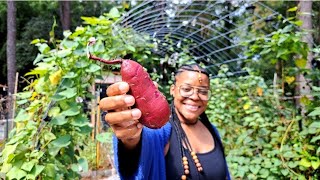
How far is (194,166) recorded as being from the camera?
1352mm

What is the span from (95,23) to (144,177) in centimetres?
126

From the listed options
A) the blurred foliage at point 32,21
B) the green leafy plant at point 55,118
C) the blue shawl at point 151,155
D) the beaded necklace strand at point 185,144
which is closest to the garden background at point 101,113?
the green leafy plant at point 55,118

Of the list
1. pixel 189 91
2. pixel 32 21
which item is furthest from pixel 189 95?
pixel 32 21

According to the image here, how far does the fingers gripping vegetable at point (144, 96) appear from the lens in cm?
79

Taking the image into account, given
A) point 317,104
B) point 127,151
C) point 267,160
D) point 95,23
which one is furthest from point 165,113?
point 267,160

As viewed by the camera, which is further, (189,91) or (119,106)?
(189,91)

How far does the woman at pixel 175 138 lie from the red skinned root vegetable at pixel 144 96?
0.9 inches

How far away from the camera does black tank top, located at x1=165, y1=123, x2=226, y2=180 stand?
1.30 metres

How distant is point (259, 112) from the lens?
303 centimetres

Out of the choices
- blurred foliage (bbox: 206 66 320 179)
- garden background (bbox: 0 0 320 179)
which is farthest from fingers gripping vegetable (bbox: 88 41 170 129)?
blurred foliage (bbox: 206 66 320 179)

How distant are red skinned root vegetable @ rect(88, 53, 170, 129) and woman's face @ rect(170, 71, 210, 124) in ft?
2.11

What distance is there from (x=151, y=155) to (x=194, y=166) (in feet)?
1.09

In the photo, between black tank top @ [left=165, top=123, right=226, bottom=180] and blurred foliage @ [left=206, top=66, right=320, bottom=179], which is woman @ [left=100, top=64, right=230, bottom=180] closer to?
black tank top @ [left=165, top=123, right=226, bottom=180]

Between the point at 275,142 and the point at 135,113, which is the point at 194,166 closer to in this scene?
the point at 135,113
